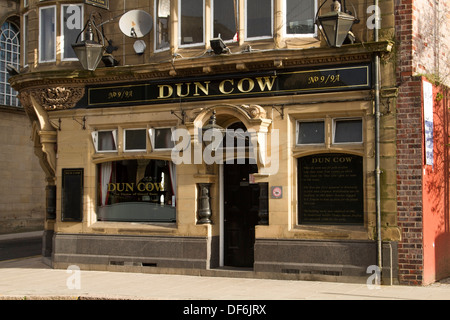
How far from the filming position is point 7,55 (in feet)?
97.5

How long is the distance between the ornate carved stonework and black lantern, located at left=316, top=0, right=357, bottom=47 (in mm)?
6662

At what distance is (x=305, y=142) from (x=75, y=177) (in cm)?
612

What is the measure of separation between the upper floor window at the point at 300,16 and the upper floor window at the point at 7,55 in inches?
734

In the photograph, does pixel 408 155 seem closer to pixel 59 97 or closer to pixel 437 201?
pixel 437 201

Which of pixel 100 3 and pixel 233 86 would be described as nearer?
pixel 233 86

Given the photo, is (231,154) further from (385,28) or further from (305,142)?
(385,28)

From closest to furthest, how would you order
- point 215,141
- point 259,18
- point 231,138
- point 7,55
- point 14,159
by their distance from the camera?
point 259,18
point 215,141
point 231,138
point 14,159
point 7,55

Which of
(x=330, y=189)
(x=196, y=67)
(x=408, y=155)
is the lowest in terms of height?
(x=330, y=189)

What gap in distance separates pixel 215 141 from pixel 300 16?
3345 mm

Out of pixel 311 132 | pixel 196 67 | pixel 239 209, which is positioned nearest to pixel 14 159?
pixel 196 67

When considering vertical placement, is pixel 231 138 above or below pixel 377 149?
above

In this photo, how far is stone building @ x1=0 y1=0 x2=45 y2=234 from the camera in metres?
28.8

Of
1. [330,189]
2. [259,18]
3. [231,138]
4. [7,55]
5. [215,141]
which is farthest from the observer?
[7,55]

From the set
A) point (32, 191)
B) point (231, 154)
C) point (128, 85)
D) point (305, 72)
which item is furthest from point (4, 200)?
point (305, 72)
